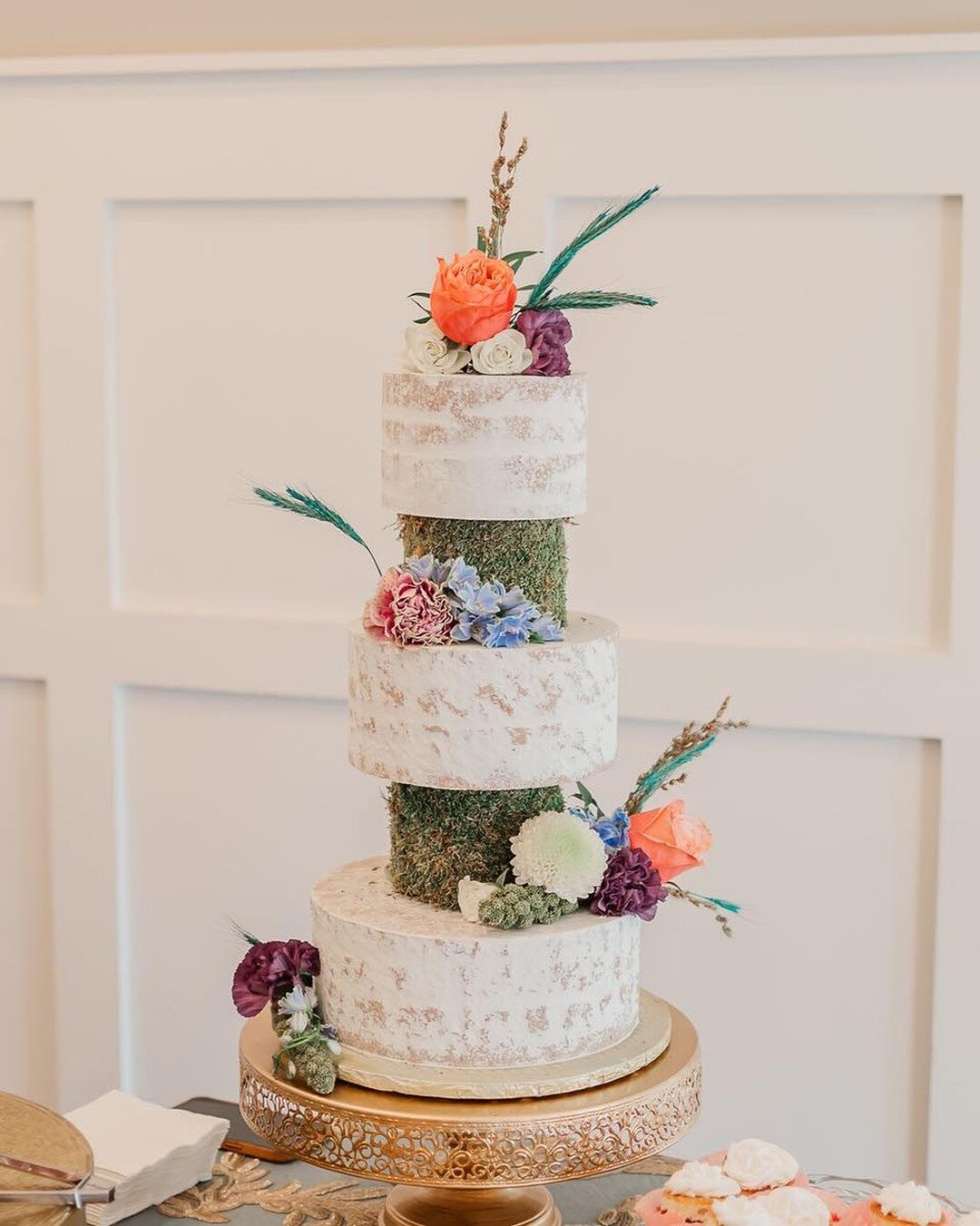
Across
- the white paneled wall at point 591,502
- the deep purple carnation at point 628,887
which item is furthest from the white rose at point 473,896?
the white paneled wall at point 591,502

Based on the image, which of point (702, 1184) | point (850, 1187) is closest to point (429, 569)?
point (702, 1184)

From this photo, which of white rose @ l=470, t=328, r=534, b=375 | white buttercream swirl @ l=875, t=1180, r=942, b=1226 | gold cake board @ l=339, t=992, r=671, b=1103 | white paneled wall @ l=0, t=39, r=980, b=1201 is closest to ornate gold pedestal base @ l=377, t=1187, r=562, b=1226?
gold cake board @ l=339, t=992, r=671, b=1103

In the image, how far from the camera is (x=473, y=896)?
1.50 metres

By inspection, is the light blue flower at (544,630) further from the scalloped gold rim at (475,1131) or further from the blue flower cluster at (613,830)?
the scalloped gold rim at (475,1131)

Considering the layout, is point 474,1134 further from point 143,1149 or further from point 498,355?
point 498,355

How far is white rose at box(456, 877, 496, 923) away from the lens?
149cm

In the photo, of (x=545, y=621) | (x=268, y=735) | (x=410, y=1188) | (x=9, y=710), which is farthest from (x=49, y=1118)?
(x=9, y=710)

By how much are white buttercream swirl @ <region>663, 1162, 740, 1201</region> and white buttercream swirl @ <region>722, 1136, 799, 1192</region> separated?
0.01m

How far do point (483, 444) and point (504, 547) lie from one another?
3.8 inches

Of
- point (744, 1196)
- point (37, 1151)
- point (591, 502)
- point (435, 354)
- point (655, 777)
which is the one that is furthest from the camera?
point (591, 502)

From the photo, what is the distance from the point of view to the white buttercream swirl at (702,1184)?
1.37 metres

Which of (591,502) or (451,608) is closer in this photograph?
(451,608)

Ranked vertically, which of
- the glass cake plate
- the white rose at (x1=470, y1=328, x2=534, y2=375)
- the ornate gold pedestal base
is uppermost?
the white rose at (x1=470, y1=328, x2=534, y2=375)

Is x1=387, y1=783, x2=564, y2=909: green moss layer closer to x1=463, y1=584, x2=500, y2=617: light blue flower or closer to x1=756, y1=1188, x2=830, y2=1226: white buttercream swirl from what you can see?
x1=463, y1=584, x2=500, y2=617: light blue flower
